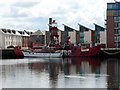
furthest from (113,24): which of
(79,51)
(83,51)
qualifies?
(79,51)

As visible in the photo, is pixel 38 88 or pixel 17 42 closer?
pixel 38 88

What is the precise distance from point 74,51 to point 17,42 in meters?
41.2

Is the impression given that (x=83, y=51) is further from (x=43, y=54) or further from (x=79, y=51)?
(x=43, y=54)

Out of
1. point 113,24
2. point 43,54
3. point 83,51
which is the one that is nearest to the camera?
point 83,51

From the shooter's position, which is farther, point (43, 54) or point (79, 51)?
point (43, 54)

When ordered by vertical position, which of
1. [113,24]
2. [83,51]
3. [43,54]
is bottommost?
[43,54]

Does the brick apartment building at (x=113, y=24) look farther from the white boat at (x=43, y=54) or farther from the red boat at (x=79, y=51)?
the white boat at (x=43, y=54)

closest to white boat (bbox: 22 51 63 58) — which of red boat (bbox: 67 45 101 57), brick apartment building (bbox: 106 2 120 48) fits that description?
red boat (bbox: 67 45 101 57)

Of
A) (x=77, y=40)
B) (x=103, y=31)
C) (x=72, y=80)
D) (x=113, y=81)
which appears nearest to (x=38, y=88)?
(x=72, y=80)

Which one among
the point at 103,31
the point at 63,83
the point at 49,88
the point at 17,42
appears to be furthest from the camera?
the point at 17,42

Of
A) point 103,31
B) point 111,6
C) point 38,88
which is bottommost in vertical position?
point 38,88

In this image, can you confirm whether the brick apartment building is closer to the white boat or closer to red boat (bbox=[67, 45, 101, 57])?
red boat (bbox=[67, 45, 101, 57])

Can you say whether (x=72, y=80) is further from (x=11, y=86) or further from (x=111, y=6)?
(x=111, y=6)

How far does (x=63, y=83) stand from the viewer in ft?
97.6
